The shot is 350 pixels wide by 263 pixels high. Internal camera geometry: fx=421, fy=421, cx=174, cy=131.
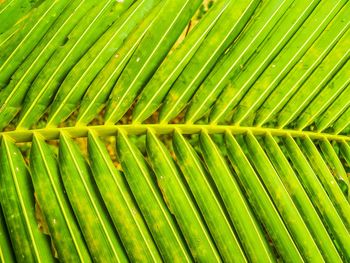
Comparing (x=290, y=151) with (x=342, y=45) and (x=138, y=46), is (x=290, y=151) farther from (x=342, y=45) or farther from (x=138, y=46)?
(x=138, y=46)

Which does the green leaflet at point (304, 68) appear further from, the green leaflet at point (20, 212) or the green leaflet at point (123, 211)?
the green leaflet at point (20, 212)

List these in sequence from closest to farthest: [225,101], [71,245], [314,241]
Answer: [71,245] < [314,241] < [225,101]

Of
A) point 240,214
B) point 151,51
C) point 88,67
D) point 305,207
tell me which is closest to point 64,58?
point 88,67

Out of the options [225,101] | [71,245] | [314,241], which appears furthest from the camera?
[225,101]

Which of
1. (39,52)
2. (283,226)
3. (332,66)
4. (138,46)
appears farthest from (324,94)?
(39,52)

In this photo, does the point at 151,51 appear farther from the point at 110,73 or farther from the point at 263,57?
the point at 263,57

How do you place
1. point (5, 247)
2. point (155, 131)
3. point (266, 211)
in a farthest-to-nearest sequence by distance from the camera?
point (155, 131), point (266, 211), point (5, 247)

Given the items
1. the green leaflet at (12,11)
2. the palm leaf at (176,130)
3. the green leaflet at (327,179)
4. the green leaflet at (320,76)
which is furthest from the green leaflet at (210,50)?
the green leaflet at (12,11)
